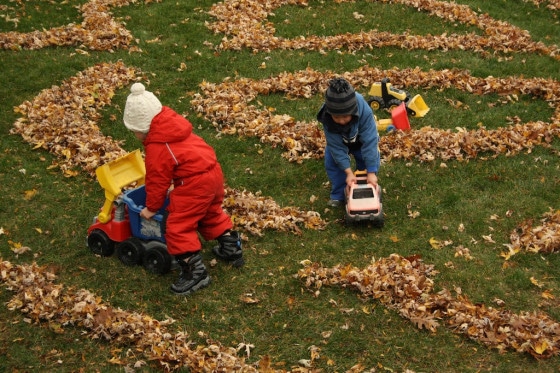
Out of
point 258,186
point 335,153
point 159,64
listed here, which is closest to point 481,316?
point 335,153

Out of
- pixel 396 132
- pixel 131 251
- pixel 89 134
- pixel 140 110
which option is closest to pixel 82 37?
pixel 89 134

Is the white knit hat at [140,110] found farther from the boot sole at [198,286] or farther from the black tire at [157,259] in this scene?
the boot sole at [198,286]

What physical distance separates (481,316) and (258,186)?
3.38 meters

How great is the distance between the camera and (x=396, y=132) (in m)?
9.20

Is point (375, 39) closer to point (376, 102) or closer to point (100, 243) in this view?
point (376, 102)

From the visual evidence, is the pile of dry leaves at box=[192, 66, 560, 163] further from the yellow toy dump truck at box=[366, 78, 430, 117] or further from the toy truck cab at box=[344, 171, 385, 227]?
the toy truck cab at box=[344, 171, 385, 227]

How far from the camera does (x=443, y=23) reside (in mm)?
13117

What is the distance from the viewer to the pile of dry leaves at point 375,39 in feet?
39.2

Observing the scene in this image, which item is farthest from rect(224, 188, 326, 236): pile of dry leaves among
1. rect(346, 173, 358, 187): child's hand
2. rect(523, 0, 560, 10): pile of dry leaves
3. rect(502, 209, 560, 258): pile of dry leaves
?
rect(523, 0, 560, 10): pile of dry leaves

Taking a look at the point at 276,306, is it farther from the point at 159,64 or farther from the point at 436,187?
the point at 159,64

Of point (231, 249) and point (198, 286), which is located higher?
point (231, 249)

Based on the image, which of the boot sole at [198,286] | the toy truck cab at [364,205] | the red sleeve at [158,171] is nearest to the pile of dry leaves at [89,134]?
the toy truck cab at [364,205]

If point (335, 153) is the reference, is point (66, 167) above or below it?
below

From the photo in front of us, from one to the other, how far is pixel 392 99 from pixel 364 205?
10.5ft
